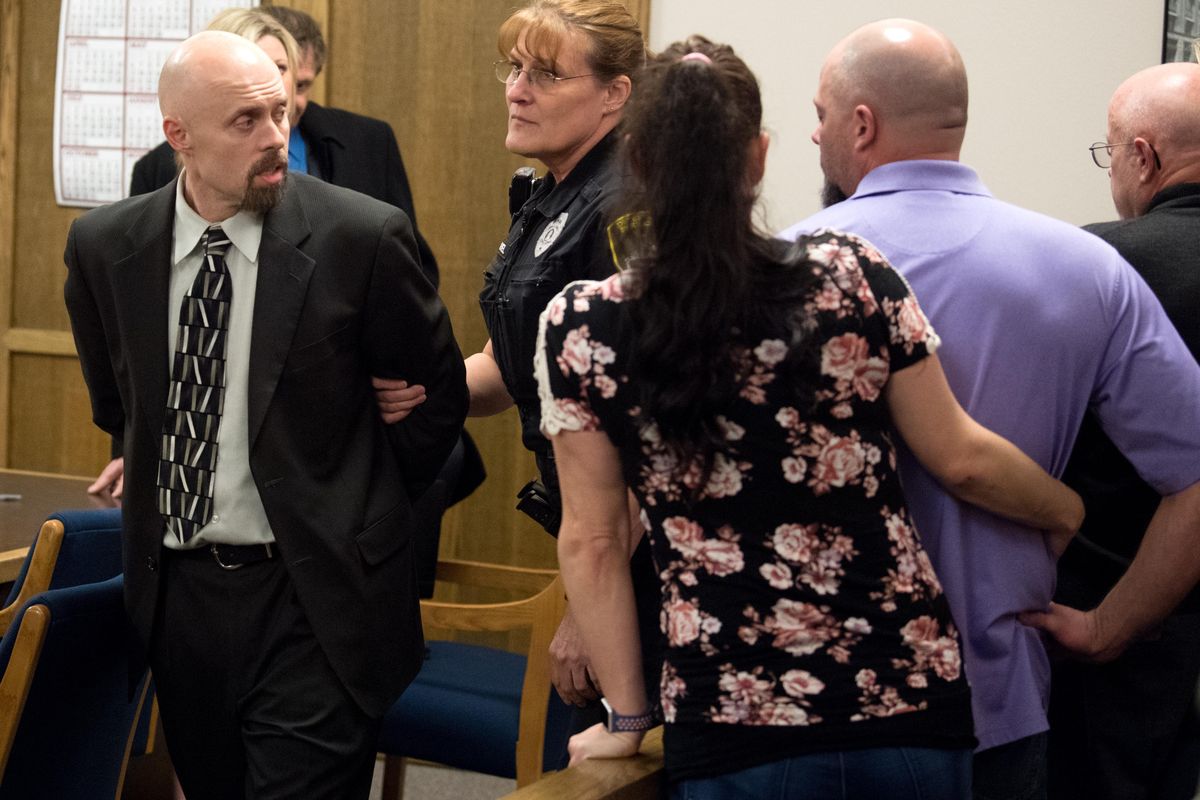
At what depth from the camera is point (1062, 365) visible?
59.6 inches

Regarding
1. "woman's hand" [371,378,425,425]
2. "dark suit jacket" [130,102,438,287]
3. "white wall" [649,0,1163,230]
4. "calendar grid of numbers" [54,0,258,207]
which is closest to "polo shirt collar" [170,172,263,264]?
"woman's hand" [371,378,425,425]

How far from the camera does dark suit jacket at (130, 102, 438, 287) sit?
144 inches

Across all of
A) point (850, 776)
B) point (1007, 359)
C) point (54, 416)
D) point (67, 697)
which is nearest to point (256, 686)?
point (67, 697)

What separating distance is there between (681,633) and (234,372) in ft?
3.18

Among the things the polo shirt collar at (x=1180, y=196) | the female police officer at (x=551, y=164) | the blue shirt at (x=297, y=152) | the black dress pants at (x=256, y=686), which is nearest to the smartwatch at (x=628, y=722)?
the female police officer at (x=551, y=164)

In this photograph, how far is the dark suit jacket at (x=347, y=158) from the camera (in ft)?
12.0

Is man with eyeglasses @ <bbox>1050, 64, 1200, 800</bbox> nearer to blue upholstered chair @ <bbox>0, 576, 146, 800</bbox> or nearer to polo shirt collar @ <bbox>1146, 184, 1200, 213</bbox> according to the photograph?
polo shirt collar @ <bbox>1146, 184, 1200, 213</bbox>

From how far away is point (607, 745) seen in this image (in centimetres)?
147

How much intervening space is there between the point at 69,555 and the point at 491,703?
92 centimetres

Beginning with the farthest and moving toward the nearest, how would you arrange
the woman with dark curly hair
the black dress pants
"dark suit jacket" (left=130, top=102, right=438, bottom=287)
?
"dark suit jacket" (left=130, top=102, right=438, bottom=287) → the black dress pants → the woman with dark curly hair

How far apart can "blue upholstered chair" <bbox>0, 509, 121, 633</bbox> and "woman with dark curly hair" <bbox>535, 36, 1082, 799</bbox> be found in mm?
1342

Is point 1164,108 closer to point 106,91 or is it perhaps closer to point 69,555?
point 69,555

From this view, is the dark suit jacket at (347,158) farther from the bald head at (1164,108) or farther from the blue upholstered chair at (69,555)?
the bald head at (1164,108)

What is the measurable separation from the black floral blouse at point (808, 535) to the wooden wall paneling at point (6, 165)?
385cm
